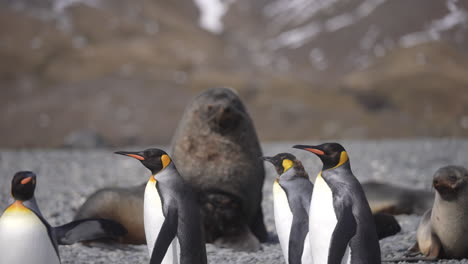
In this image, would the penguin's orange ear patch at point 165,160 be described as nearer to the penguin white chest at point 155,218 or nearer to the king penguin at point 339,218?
the penguin white chest at point 155,218

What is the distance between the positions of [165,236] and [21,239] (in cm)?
85

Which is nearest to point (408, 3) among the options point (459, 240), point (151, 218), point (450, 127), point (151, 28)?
point (450, 127)

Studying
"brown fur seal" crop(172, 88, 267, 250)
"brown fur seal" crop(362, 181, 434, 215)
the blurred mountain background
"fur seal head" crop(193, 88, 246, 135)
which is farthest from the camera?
the blurred mountain background

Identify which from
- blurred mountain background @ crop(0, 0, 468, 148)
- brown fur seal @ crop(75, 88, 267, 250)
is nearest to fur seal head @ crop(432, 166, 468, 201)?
brown fur seal @ crop(75, 88, 267, 250)

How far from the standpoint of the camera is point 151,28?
32406 mm

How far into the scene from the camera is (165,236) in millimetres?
3361

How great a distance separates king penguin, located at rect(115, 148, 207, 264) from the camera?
11.2ft

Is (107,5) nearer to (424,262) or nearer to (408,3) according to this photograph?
(408,3)

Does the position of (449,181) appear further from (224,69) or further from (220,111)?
(224,69)

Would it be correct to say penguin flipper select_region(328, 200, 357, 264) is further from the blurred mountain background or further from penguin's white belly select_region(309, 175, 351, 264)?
the blurred mountain background

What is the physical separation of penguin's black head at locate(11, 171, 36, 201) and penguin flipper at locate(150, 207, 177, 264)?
82 centimetres

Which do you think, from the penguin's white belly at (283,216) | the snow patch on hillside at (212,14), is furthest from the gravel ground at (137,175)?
the snow patch on hillside at (212,14)

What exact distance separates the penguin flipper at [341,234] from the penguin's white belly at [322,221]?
0.05m

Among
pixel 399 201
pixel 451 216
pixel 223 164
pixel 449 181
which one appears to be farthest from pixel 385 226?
pixel 399 201
